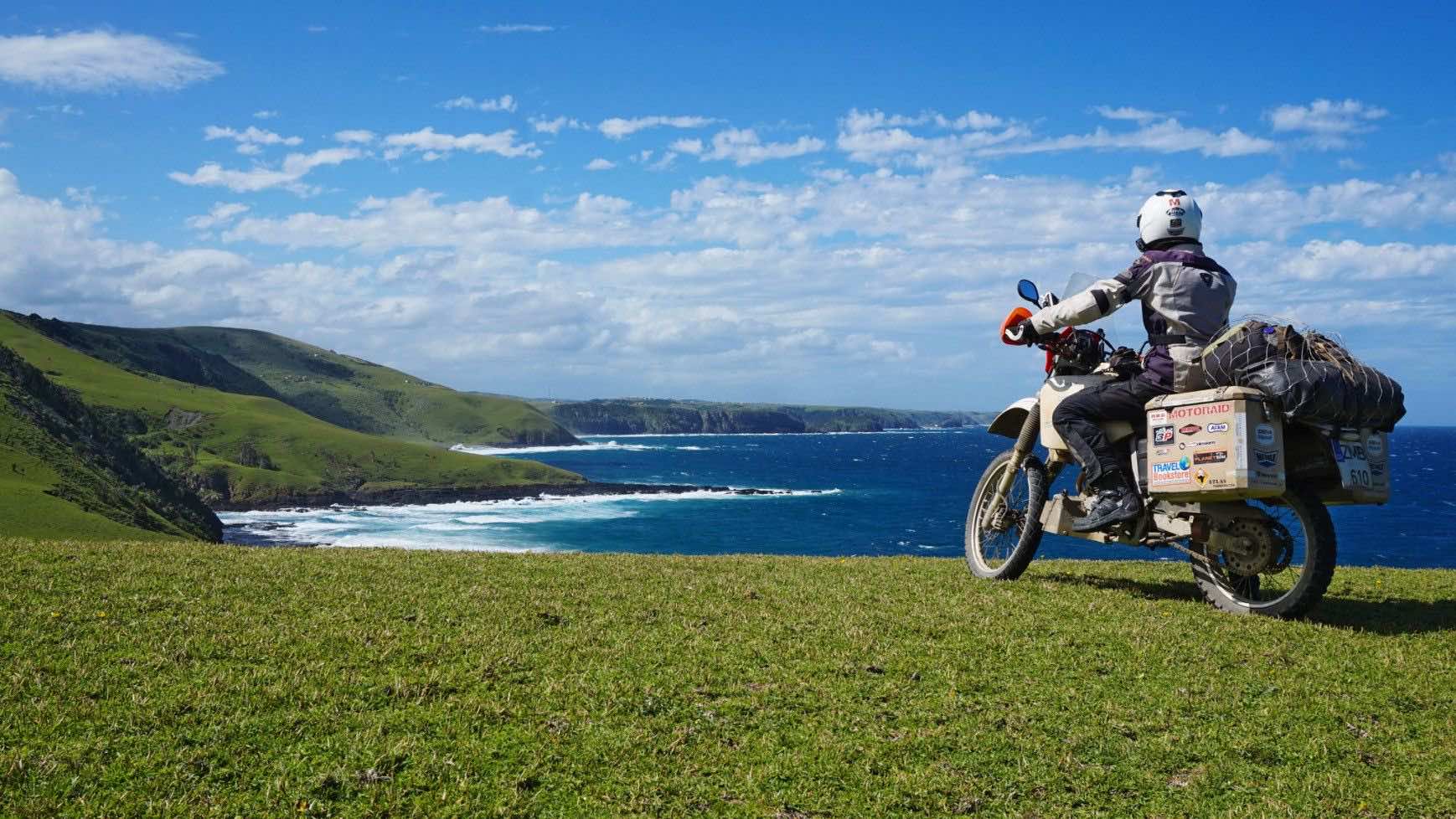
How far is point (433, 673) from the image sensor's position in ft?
23.8

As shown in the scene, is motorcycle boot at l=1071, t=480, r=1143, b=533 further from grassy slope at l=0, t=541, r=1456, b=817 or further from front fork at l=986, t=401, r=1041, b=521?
front fork at l=986, t=401, r=1041, b=521

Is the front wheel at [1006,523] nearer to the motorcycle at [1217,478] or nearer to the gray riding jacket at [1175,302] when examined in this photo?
the motorcycle at [1217,478]

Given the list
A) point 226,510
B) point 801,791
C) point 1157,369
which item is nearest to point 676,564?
point 1157,369

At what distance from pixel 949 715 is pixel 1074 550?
8903 centimetres

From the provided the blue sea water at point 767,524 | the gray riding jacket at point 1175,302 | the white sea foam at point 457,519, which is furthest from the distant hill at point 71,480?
the gray riding jacket at point 1175,302

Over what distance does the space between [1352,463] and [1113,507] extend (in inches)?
90.5

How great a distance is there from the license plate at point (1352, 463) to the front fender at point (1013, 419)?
3652 millimetres

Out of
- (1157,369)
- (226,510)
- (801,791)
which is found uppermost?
(1157,369)

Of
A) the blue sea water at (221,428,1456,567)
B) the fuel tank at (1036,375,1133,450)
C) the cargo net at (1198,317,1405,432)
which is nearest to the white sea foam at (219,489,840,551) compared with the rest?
the blue sea water at (221,428,1456,567)

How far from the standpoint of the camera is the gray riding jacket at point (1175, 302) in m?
9.87

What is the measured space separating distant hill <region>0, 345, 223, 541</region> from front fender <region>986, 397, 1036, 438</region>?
148 feet

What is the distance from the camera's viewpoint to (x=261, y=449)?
163250mm

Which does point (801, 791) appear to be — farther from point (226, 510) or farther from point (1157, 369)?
point (226, 510)

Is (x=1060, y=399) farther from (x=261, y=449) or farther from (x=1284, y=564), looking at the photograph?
(x=261, y=449)
